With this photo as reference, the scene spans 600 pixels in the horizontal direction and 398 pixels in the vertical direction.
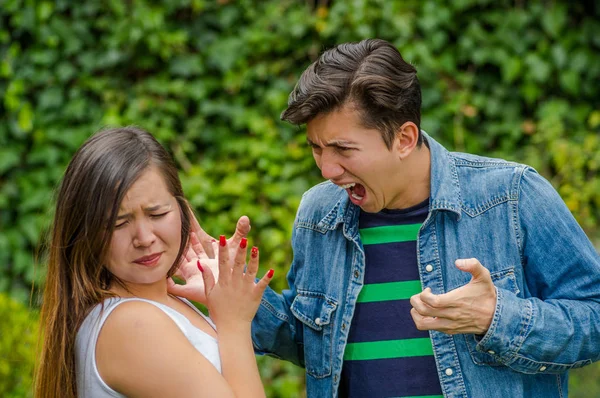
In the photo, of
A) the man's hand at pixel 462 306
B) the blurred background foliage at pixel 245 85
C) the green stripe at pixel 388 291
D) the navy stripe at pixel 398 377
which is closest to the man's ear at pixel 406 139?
the green stripe at pixel 388 291

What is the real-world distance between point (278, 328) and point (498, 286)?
703 mm

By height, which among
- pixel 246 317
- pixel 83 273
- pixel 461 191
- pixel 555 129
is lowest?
pixel 246 317

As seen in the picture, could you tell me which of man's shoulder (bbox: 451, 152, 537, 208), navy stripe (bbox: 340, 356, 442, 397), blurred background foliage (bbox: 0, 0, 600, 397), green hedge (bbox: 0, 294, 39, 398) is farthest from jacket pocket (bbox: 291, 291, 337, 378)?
blurred background foliage (bbox: 0, 0, 600, 397)

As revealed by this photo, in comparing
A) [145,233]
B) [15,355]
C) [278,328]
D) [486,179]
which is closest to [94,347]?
[145,233]

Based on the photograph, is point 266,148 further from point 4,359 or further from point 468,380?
point 468,380

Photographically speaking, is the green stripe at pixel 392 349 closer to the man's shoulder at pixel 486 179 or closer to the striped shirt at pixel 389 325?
the striped shirt at pixel 389 325

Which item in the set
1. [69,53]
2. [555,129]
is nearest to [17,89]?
[69,53]

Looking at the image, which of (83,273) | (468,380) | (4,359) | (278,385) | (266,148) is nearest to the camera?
(83,273)

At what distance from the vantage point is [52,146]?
4.90 meters

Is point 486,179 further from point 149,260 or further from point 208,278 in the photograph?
point 149,260

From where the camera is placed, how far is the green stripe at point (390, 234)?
2.31 meters

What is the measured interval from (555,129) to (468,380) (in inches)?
113

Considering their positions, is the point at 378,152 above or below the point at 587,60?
below

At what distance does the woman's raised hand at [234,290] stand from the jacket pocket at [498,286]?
1.97 feet
